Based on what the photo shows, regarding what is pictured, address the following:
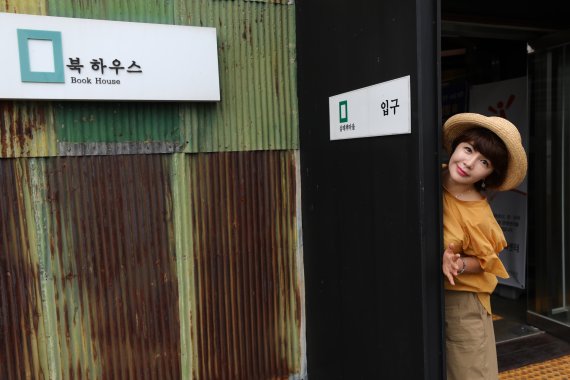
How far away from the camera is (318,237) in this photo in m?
3.44

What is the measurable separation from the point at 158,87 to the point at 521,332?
13.5 feet

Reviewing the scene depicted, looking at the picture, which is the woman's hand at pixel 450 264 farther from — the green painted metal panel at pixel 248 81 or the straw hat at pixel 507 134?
the green painted metal panel at pixel 248 81

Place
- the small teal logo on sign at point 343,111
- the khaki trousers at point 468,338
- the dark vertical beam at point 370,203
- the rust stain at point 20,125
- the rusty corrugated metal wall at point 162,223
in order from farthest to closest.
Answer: the small teal logo on sign at point 343,111
the rusty corrugated metal wall at point 162,223
the rust stain at point 20,125
the khaki trousers at point 468,338
the dark vertical beam at point 370,203

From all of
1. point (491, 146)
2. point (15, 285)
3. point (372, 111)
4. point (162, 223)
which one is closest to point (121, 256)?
point (162, 223)

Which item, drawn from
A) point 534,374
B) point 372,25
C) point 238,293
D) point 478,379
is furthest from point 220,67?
point 534,374

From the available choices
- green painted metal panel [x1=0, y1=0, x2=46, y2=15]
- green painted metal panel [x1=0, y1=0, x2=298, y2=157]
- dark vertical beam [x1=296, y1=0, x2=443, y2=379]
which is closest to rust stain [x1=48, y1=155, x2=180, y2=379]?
green painted metal panel [x1=0, y1=0, x2=298, y2=157]

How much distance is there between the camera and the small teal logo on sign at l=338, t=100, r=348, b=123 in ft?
9.84

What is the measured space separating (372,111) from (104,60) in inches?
62.7

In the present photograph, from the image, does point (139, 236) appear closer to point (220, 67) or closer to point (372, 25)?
point (220, 67)

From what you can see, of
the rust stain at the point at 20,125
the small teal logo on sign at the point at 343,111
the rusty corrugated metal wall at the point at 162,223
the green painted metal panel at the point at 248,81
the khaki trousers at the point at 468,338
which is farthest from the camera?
the green painted metal panel at the point at 248,81

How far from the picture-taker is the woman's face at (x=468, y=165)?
8.18 ft

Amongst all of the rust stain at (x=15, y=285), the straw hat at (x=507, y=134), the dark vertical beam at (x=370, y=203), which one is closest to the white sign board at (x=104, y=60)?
the rust stain at (x=15, y=285)

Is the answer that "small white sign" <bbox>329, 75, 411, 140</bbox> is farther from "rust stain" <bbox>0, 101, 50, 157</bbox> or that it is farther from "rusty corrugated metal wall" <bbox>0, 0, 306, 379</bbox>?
"rust stain" <bbox>0, 101, 50, 157</bbox>

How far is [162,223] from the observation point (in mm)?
3199
